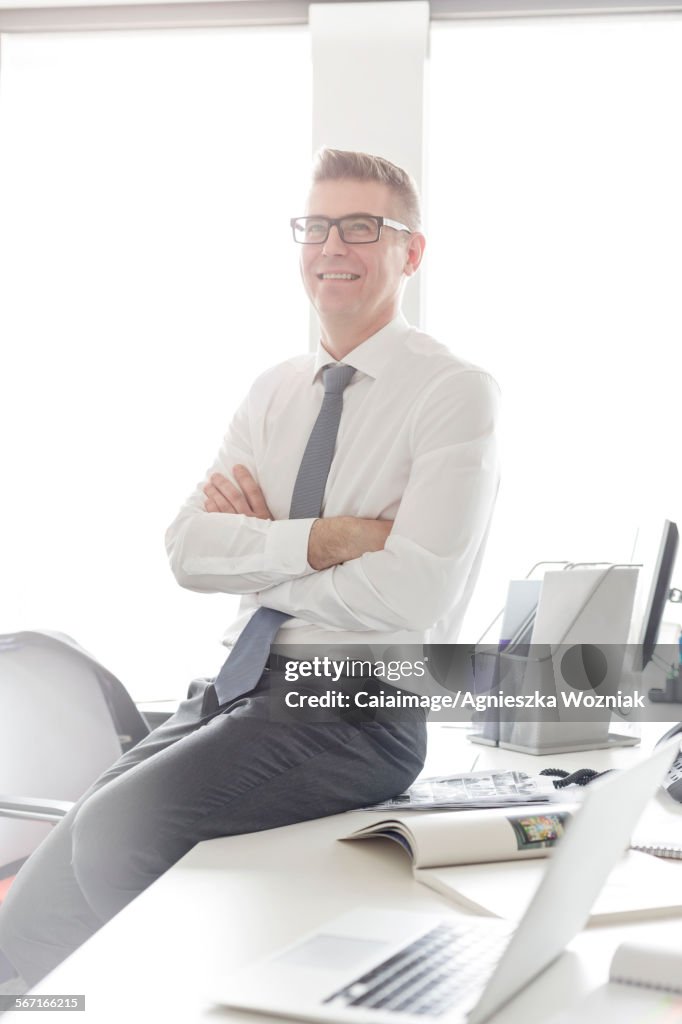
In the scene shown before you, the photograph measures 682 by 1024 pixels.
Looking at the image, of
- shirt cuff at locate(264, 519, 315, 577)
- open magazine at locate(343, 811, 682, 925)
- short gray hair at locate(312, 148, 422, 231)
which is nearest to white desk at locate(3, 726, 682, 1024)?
open magazine at locate(343, 811, 682, 925)

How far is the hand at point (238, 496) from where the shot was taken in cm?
201

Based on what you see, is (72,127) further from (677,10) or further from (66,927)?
(66,927)

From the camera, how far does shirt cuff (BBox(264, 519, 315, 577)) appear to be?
71.8 inches

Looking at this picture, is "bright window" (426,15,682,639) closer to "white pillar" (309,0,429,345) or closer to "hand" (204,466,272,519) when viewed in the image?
"white pillar" (309,0,429,345)

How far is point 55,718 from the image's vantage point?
2.17 m

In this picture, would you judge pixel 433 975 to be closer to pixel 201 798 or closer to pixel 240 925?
pixel 240 925

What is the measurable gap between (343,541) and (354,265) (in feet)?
2.00

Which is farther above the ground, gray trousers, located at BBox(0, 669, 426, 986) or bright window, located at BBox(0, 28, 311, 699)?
bright window, located at BBox(0, 28, 311, 699)

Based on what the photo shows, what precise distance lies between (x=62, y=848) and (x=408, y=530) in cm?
82

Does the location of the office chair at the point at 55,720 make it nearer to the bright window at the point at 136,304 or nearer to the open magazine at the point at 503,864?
the open magazine at the point at 503,864

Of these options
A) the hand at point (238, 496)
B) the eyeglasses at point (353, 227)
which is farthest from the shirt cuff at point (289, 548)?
the eyeglasses at point (353, 227)

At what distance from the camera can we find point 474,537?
70.7 inches

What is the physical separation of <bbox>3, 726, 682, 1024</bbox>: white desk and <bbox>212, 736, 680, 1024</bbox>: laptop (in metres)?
0.03

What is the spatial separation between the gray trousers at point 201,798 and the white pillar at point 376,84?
2.08 m
